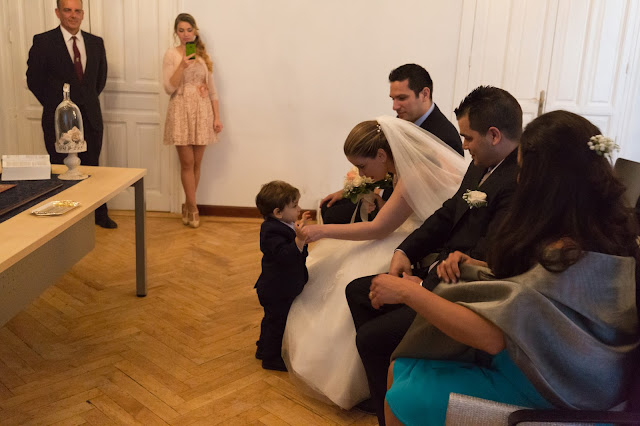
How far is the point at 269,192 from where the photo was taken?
279 centimetres

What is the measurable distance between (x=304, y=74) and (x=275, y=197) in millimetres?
Answer: 2988

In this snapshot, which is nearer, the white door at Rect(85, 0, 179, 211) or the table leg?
the table leg

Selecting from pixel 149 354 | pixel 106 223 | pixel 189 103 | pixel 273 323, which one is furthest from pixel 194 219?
pixel 273 323

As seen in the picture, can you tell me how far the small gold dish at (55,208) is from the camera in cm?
256

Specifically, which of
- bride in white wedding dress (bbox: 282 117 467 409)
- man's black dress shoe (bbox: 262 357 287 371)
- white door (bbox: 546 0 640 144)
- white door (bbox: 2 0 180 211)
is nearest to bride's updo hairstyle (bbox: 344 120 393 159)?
bride in white wedding dress (bbox: 282 117 467 409)

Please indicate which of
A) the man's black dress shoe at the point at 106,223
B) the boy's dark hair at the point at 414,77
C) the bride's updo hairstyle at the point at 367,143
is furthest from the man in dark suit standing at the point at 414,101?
the man's black dress shoe at the point at 106,223

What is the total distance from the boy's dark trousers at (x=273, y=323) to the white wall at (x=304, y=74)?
2.88m

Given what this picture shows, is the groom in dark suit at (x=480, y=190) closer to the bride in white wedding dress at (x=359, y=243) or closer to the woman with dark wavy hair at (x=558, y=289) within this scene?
the bride in white wedding dress at (x=359, y=243)

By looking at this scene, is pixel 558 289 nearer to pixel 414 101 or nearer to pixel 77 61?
pixel 414 101

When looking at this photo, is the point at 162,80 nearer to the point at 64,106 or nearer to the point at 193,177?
the point at 193,177

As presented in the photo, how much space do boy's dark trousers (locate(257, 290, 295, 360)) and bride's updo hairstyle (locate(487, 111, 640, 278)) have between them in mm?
1527

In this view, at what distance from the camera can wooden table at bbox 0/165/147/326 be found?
7.40 ft

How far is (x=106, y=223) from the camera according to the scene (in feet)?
17.2

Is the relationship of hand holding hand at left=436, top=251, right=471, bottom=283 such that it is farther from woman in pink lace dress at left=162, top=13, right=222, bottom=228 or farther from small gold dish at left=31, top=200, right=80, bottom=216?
woman in pink lace dress at left=162, top=13, right=222, bottom=228
